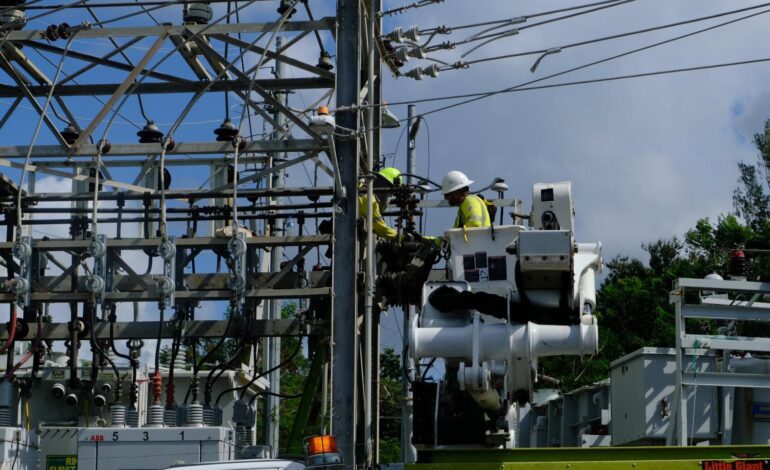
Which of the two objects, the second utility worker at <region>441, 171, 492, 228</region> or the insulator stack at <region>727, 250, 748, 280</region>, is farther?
the insulator stack at <region>727, 250, 748, 280</region>

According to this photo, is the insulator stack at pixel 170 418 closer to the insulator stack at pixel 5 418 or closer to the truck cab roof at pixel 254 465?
the insulator stack at pixel 5 418

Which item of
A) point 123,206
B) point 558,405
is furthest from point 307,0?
point 558,405

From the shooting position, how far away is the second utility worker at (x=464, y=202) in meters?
12.4

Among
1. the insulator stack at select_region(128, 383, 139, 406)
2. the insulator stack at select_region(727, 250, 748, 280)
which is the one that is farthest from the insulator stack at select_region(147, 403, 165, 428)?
the insulator stack at select_region(727, 250, 748, 280)

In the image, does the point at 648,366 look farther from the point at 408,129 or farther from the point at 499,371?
the point at 408,129

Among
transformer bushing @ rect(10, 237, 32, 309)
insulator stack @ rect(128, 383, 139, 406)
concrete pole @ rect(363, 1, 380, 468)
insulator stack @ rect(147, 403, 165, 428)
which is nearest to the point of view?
insulator stack @ rect(147, 403, 165, 428)

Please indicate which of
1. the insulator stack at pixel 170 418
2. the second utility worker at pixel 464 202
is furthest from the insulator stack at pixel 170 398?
the second utility worker at pixel 464 202

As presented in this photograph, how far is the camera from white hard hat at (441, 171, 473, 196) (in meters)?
12.9

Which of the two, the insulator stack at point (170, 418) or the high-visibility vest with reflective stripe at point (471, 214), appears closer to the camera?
the high-visibility vest with reflective stripe at point (471, 214)

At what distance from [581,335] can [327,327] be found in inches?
164

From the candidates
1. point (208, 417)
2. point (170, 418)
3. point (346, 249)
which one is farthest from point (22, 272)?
point (346, 249)

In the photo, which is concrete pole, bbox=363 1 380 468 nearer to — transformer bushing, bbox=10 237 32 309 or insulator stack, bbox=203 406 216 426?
insulator stack, bbox=203 406 216 426

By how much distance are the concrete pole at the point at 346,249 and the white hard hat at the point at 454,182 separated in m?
1.01

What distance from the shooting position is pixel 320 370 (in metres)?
14.7
